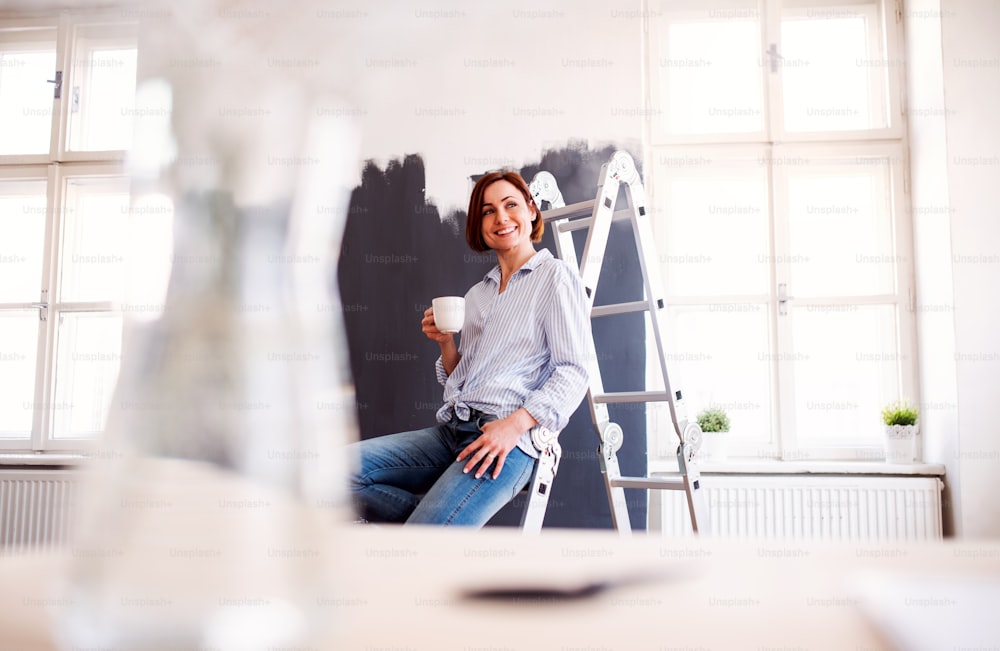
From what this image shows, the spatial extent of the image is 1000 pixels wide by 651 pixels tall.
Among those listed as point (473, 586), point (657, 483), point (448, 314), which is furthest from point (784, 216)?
point (473, 586)

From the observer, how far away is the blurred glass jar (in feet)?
0.45

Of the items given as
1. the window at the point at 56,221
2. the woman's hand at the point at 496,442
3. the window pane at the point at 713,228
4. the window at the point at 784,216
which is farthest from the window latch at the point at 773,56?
the window at the point at 56,221

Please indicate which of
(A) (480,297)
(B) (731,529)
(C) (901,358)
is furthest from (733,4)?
(B) (731,529)

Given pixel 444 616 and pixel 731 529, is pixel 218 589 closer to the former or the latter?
pixel 444 616

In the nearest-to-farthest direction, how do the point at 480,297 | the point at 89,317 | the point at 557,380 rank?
the point at 557,380 < the point at 480,297 < the point at 89,317

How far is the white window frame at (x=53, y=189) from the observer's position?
2.87m

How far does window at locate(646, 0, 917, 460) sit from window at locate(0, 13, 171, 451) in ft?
7.46

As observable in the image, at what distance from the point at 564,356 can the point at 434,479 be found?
1.30 feet

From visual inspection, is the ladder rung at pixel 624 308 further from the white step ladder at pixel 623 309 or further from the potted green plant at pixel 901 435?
the potted green plant at pixel 901 435

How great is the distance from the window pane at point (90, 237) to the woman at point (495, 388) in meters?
1.94

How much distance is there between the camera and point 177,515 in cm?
14

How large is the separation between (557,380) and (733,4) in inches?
81.2

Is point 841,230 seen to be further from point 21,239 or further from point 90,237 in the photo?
point 21,239

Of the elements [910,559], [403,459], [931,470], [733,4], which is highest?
[733,4]
